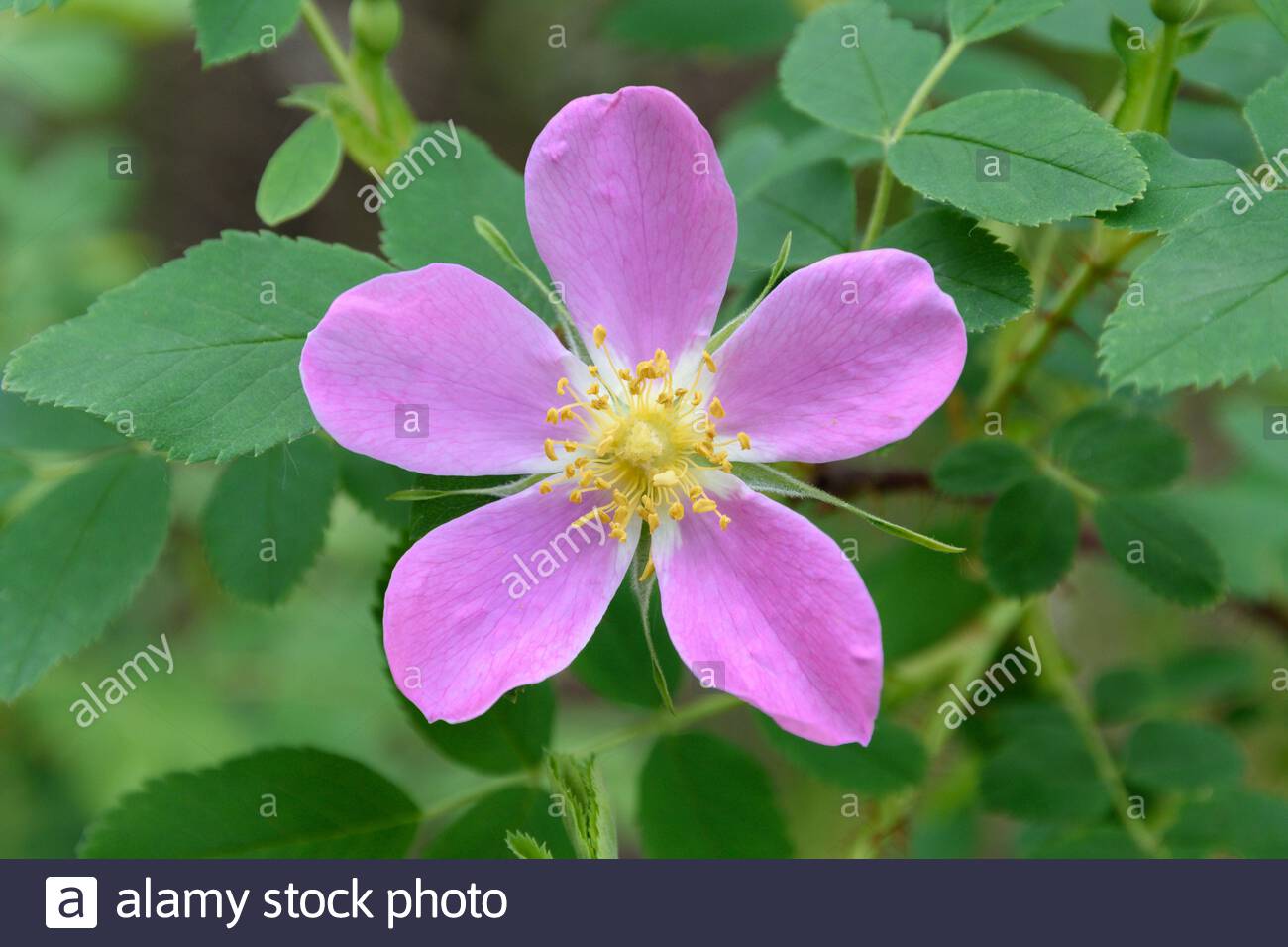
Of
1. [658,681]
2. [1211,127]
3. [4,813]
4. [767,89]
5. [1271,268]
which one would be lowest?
[4,813]

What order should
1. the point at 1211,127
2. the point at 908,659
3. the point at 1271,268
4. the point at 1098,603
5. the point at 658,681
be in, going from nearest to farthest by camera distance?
1. the point at 1271,268
2. the point at 658,681
3. the point at 1211,127
4. the point at 908,659
5. the point at 1098,603

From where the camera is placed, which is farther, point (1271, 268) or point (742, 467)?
point (742, 467)

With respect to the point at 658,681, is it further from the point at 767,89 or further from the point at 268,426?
the point at 767,89

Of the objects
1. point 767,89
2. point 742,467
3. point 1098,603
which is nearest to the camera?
point 742,467

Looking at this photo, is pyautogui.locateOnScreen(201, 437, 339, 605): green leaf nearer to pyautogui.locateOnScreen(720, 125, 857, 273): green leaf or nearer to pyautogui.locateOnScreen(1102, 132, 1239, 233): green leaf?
pyautogui.locateOnScreen(720, 125, 857, 273): green leaf

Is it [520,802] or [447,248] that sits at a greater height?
[447,248]

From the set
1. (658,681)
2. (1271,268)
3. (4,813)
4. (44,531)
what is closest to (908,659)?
(658,681)

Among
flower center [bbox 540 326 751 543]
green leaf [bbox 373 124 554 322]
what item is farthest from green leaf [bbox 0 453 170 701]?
flower center [bbox 540 326 751 543]
